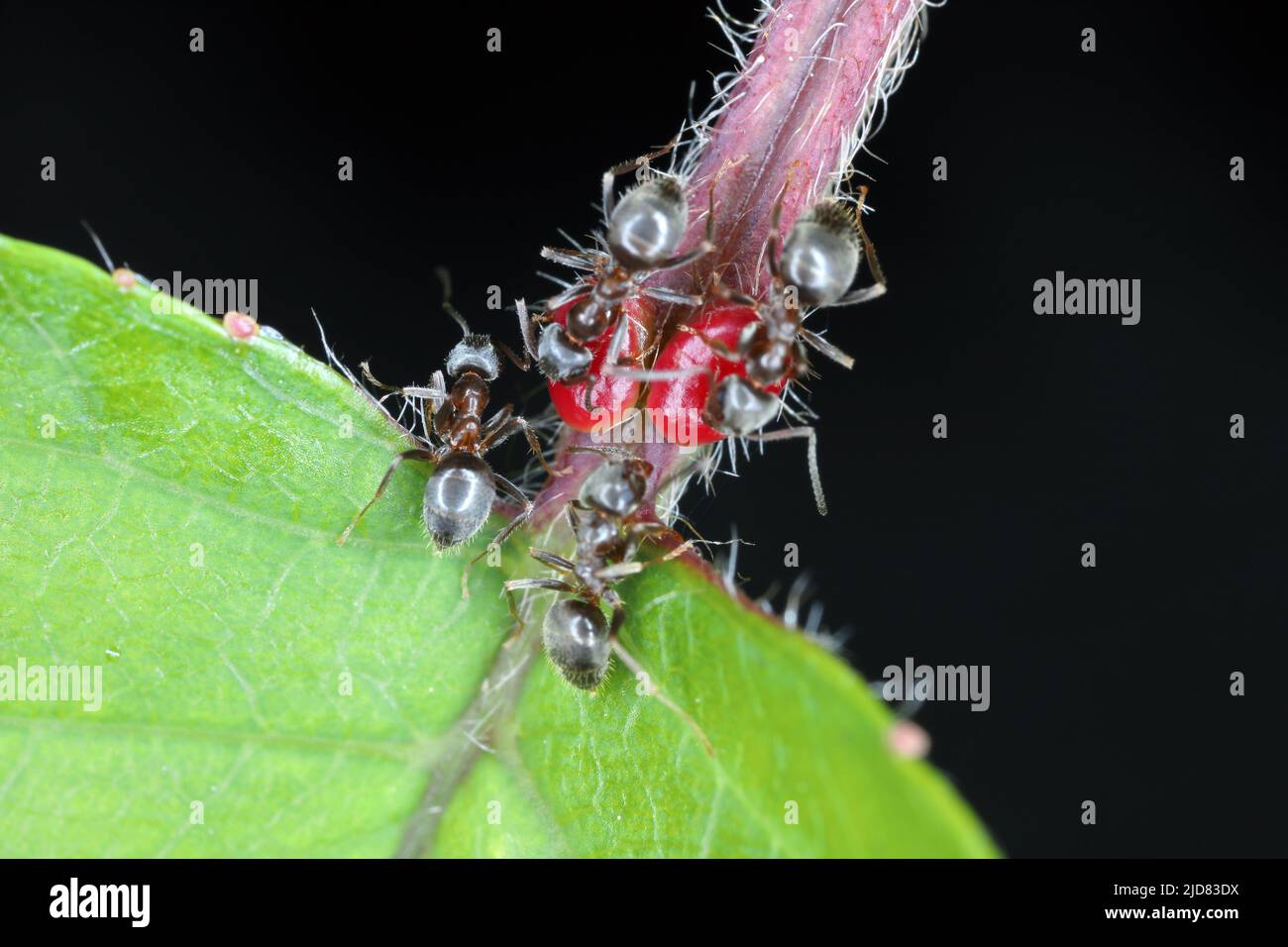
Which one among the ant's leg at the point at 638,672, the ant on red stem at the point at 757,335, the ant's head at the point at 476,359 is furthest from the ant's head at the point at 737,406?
the ant's head at the point at 476,359

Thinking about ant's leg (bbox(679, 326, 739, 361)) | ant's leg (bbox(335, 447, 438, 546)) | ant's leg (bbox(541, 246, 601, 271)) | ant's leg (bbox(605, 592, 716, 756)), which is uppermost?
ant's leg (bbox(541, 246, 601, 271))

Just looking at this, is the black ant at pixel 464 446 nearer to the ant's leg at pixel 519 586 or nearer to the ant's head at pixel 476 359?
the ant's head at pixel 476 359

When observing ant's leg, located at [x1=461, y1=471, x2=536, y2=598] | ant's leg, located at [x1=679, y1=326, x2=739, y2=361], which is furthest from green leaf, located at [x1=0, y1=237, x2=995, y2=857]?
ant's leg, located at [x1=679, y1=326, x2=739, y2=361]

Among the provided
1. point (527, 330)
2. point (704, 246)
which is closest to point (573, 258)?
point (527, 330)

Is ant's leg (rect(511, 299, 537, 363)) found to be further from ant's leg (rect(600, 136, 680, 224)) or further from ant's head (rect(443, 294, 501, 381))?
Result: ant's head (rect(443, 294, 501, 381))

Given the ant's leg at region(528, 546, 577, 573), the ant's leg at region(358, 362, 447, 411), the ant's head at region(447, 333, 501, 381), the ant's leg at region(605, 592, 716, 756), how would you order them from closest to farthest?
the ant's leg at region(605, 592, 716, 756) → the ant's leg at region(528, 546, 577, 573) → the ant's leg at region(358, 362, 447, 411) → the ant's head at region(447, 333, 501, 381)

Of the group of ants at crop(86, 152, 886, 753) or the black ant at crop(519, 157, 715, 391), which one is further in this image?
the black ant at crop(519, 157, 715, 391)

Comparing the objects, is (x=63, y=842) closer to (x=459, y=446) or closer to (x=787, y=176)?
(x=459, y=446)
